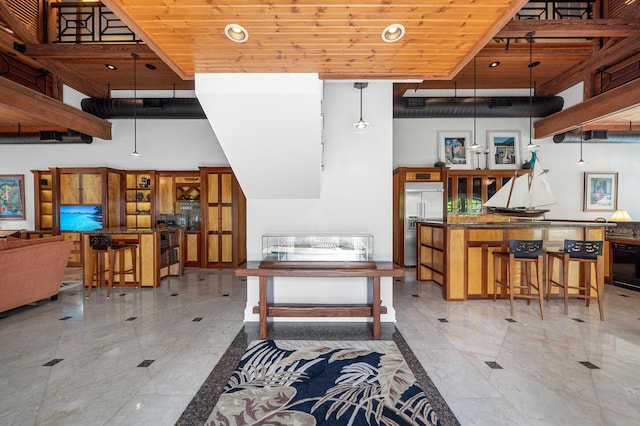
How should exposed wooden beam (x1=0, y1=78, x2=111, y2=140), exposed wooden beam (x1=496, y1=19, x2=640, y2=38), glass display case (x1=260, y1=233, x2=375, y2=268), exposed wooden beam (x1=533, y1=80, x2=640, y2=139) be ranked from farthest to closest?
exposed wooden beam (x1=533, y1=80, x2=640, y2=139) → exposed wooden beam (x1=0, y1=78, x2=111, y2=140) → exposed wooden beam (x1=496, y1=19, x2=640, y2=38) → glass display case (x1=260, y1=233, x2=375, y2=268)

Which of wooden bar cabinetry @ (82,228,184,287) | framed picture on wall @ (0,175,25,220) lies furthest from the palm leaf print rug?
framed picture on wall @ (0,175,25,220)

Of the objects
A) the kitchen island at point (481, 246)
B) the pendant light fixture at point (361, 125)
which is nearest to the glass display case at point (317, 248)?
the pendant light fixture at point (361, 125)

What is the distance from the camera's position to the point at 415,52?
250cm

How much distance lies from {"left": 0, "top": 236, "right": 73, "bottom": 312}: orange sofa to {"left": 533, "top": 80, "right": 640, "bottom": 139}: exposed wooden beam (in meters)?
9.39

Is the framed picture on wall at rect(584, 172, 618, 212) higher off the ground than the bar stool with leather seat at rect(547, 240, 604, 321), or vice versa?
the framed picture on wall at rect(584, 172, 618, 212)

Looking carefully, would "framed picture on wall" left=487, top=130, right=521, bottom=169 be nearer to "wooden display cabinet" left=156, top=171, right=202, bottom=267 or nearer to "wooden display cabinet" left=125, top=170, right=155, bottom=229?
"wooden display cabinet" left=156, top=171, right=202, bottom=267

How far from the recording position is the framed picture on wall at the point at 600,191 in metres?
7.29

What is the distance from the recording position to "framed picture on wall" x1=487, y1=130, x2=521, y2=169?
7.22 metres

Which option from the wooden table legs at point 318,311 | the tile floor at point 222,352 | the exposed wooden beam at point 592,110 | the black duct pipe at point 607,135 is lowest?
the tile floor at point 222,352

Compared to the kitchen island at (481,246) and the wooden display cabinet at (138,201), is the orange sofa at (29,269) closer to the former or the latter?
the wooden display cabinet at (138,201)

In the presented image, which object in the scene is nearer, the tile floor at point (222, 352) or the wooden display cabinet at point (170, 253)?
the tile floor at point (222, 352)

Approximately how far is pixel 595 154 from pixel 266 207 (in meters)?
8.61

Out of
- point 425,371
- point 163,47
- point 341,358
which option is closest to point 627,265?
point 425,371

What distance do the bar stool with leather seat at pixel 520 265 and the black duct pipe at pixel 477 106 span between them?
3.38 metres
